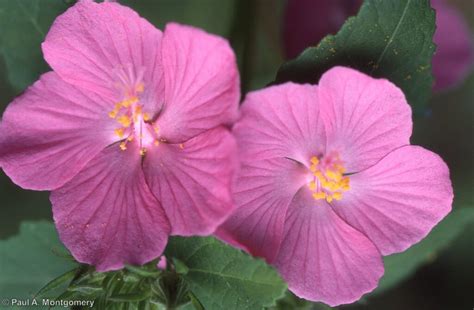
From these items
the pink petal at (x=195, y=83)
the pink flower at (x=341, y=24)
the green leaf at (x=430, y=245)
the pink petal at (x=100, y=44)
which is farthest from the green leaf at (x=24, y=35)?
the green leaf at (x=430, y=245)

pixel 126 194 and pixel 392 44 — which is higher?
pixel 392 44

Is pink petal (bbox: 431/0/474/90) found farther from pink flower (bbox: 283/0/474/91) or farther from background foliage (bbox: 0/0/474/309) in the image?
background foliage (bbox: 0/0/474/309)

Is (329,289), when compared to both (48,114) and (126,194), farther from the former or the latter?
(48,114)

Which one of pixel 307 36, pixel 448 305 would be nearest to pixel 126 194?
pixel 307 36

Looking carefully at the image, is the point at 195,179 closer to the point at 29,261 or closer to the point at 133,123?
the point at 133,123

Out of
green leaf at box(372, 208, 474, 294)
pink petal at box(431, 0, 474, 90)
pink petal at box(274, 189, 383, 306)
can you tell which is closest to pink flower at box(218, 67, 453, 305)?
pink petal at box(274, 189, 383, 306)

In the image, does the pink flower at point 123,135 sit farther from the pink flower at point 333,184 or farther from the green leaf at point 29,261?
the green leaf at point 29,261

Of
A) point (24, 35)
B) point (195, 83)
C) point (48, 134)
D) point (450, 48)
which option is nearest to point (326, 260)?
A: point (195, 83)
